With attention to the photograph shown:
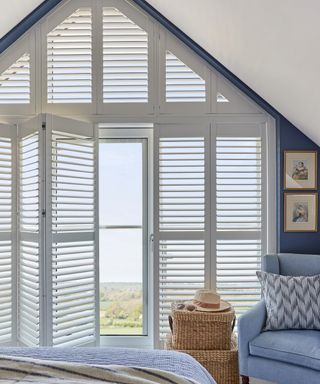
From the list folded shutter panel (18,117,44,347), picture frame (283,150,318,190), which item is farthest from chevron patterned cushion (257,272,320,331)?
folded shutter panel (18,117,44,347)

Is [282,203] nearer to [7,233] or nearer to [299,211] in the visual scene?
[299,211]

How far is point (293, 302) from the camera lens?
2.54 m

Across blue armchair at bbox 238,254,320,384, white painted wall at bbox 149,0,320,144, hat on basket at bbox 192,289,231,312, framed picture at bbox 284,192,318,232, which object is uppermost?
white painted wall at bbox 149,0,320,144

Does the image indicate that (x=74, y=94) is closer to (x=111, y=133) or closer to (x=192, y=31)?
(x=111, y=133)

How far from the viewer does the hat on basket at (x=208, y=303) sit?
270 centimetres

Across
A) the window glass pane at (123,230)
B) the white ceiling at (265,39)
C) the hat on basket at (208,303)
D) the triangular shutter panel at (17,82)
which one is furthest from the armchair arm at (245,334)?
the triangular shutter panel at (17,82)

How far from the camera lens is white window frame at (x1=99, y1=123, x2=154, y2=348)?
3357 mm

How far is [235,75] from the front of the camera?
3.05m

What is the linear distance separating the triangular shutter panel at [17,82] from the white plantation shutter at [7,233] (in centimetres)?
25

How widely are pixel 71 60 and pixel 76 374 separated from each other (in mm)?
2570

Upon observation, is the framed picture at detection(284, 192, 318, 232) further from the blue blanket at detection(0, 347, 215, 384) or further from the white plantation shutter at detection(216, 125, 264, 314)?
the blue blanket at detection(0, 347, 215, 384)

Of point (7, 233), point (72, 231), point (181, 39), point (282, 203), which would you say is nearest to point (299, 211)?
point (282, 203)

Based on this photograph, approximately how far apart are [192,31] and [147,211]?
5.16ft

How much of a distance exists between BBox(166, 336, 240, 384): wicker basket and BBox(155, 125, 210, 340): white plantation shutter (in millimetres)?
606
